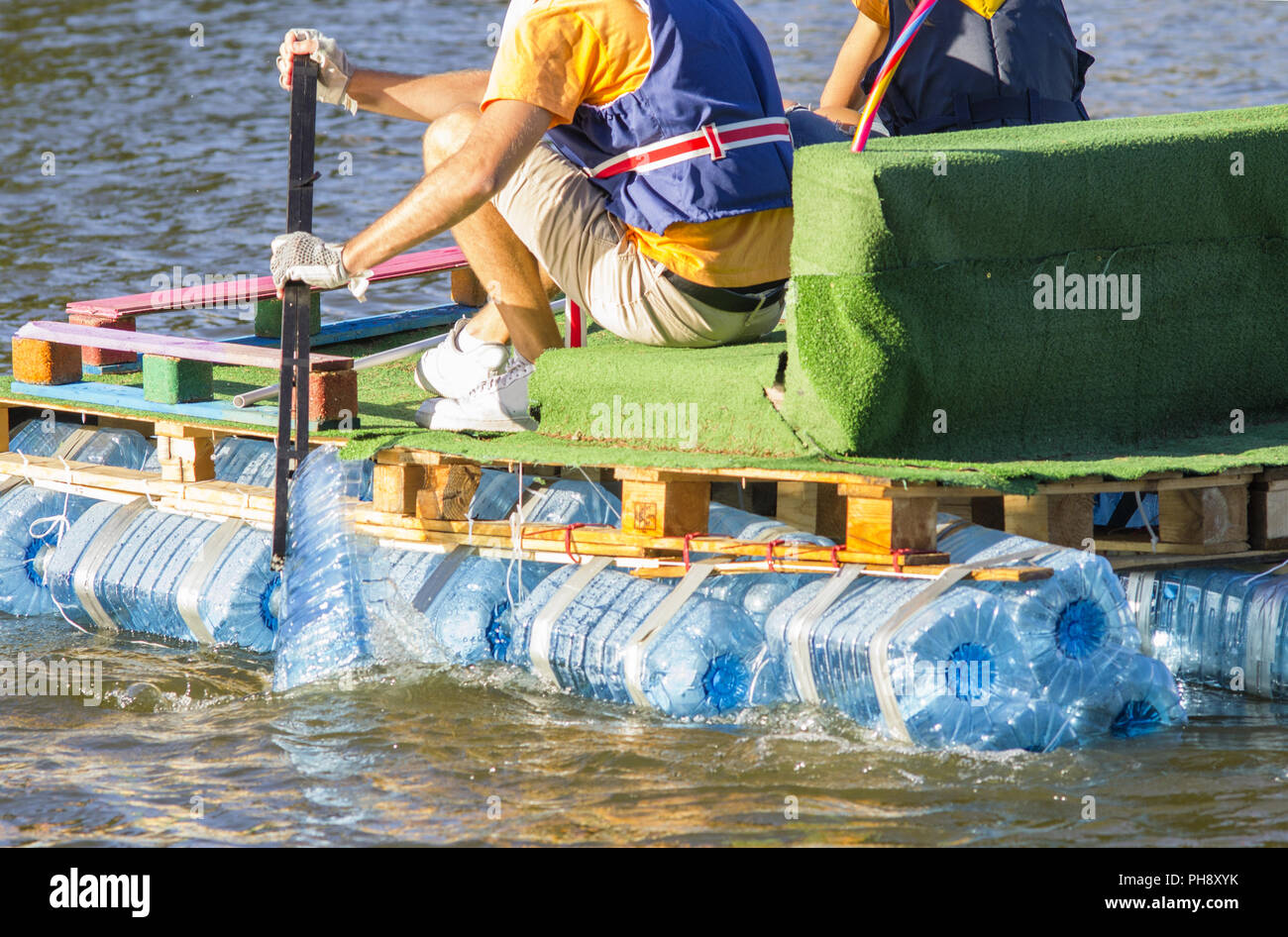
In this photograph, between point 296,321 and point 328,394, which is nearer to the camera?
point 296,321

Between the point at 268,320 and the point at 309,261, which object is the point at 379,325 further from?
the point at 309,261

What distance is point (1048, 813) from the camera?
4266 millimetres

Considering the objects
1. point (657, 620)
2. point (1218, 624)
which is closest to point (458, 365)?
point (657, 620)

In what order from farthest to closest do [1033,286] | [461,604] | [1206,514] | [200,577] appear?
[200,577], [461,604], [1206,514], [1033,286]

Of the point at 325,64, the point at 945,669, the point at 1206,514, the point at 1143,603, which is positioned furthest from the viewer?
the point at 325,64

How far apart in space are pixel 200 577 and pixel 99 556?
1.69 ft

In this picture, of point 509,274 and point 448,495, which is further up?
point 509,274

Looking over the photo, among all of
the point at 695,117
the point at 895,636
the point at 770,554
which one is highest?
the point at 695,117

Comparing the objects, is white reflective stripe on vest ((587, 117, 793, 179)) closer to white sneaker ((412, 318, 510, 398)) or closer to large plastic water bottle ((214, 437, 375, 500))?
white sneaker ((412, 318, 510, 398))

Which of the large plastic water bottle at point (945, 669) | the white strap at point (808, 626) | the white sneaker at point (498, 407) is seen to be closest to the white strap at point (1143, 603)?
the large plastic water bottle at point (945, 669)

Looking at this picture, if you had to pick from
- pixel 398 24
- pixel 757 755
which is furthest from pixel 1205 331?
pixel 398 24

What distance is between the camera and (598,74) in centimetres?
505

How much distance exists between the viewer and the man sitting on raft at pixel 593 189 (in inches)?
195
